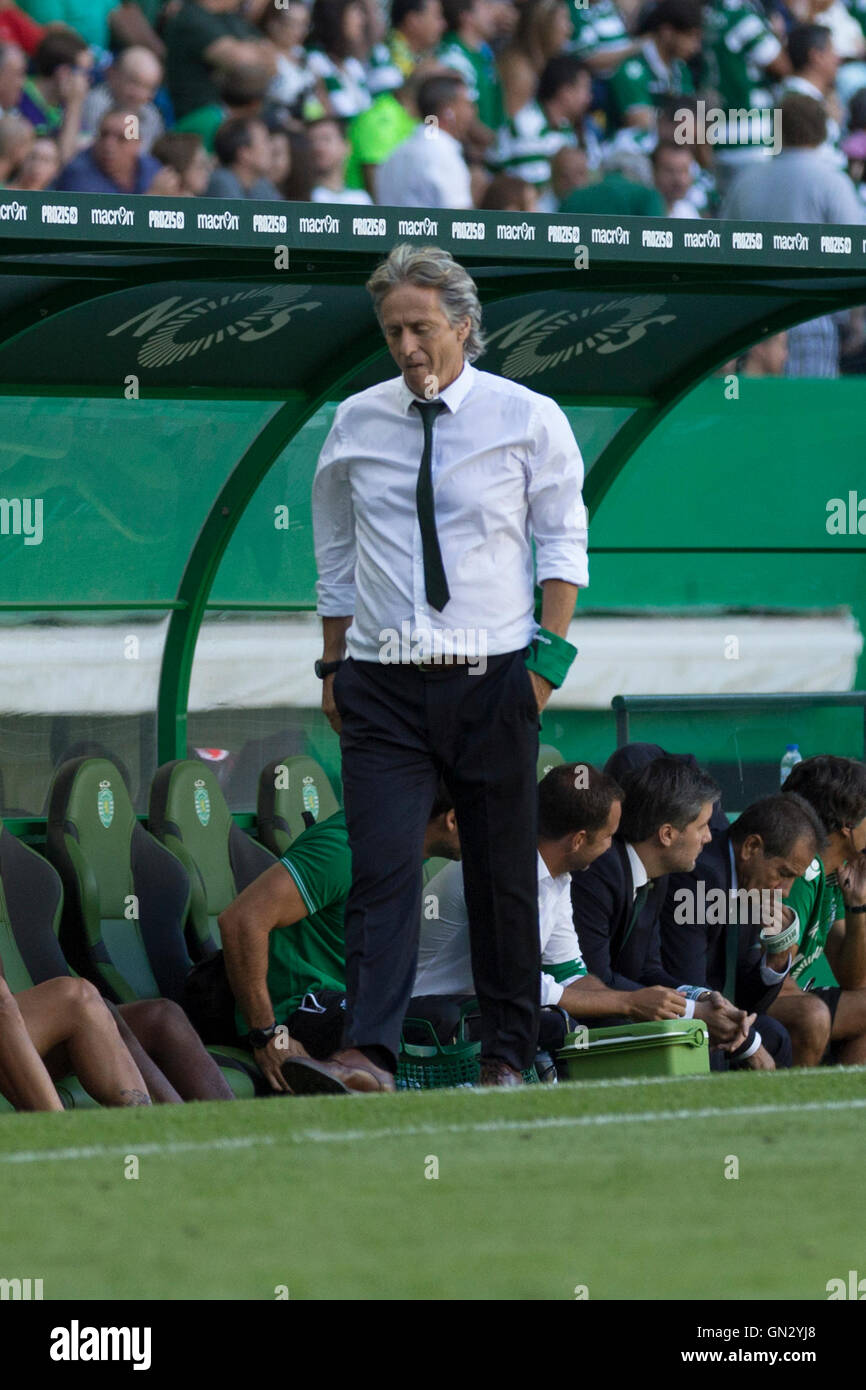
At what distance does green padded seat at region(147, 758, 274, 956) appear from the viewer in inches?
270

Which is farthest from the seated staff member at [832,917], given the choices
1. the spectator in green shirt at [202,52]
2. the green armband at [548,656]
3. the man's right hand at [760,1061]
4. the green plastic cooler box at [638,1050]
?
the spectator in green shirt at [202,52]

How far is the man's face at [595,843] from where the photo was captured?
585 cm

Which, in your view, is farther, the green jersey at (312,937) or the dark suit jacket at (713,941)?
the dark suit jacket at (713,941)

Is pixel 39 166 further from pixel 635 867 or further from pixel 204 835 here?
pixel 635 867

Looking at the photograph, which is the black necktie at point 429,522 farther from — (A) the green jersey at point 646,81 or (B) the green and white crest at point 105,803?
(A) the green jersey at point 646,81

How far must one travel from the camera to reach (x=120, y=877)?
6633mm

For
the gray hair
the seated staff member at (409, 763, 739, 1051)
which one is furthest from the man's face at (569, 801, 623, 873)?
the gray hair

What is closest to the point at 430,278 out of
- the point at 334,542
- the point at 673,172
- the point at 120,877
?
the point at 334,542

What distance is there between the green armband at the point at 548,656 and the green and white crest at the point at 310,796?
2508mm

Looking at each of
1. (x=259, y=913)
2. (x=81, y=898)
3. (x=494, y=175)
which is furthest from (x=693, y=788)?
(x=494, y=175)

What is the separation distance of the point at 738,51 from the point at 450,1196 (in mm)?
10293

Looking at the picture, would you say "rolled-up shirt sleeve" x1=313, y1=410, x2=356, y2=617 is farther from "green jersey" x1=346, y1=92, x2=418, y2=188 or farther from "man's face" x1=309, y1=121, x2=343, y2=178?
"green jersey" x1=346, y1=92, x2=418, y2=188
